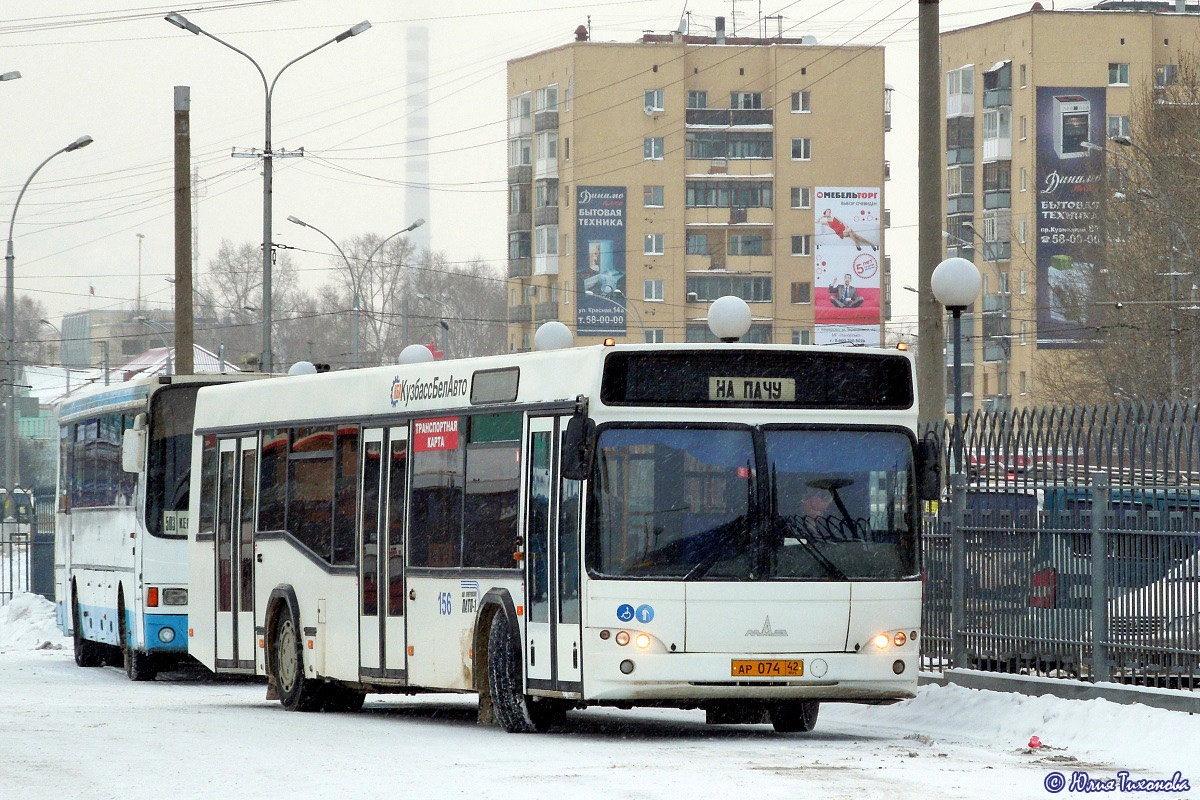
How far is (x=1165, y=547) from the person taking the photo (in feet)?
45.0

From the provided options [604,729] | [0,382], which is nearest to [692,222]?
[0,382]

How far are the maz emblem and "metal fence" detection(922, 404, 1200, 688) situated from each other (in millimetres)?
2391

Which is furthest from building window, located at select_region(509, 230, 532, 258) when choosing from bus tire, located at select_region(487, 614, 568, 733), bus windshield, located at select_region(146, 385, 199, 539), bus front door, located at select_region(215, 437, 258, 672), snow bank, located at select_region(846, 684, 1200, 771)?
bus tire, located at select_region(487, 614, 568, 733)

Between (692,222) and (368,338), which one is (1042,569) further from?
(368,338)

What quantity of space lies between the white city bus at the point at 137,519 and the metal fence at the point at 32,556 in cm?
1177

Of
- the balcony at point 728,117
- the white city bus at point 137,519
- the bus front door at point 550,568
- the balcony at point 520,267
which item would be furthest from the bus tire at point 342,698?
the balcony at point 520,267

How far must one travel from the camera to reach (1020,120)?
98.6 metres

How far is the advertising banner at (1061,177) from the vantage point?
7450cm

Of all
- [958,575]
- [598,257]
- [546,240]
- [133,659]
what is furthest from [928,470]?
[546,240]

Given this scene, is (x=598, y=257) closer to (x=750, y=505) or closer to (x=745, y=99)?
(x=745, y=99)

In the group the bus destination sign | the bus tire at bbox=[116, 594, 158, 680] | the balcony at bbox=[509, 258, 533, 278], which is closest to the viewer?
the bus destination sign

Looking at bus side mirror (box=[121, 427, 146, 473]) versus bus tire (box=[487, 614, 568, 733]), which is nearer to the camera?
bus tire (box=[487, 614, 568, 733])

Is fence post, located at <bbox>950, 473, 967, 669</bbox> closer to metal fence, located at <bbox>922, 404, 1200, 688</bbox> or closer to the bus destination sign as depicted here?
metal fence, located at <bbox>922, 404, 1200, 688</bbox>

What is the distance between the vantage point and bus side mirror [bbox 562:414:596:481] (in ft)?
43.0
